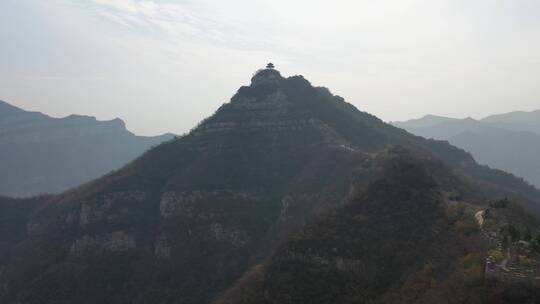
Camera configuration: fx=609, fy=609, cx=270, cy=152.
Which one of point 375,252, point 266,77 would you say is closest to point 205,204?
point 266,77

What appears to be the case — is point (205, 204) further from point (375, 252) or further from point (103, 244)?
point (375, 252)

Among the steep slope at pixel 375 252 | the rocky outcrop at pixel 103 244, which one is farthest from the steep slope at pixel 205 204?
the steep slope at pixel 375 252

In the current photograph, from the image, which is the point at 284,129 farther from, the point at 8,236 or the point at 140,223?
the point at 8,236

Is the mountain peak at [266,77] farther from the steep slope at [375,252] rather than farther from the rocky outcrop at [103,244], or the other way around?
the steep slope at [375,252]

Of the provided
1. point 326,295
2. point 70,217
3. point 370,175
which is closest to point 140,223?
point 70,217

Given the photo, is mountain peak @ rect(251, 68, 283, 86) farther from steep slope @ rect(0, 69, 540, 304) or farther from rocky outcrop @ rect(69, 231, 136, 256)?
rocky outcrop @ rect(69, 231, 136, 256)

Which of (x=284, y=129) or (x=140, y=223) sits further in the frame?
(x=284, y=129)

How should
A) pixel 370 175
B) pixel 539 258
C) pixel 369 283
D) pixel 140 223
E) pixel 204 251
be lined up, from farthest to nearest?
pixel 140 223, pixel 204 251, pixel 370 175, pixel 369 283, pixel 539 258
